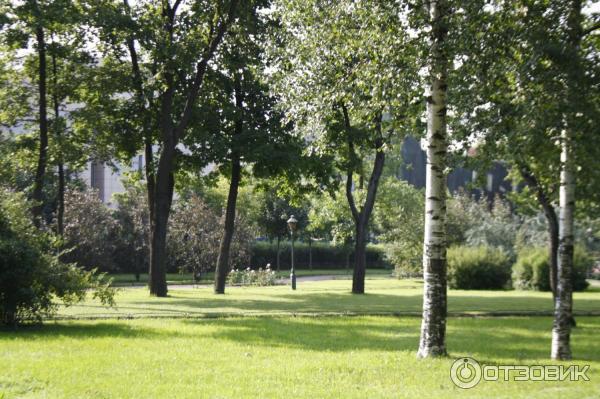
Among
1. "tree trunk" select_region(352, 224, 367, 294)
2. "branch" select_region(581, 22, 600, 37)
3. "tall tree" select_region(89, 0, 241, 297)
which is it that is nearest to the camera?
"branch" select_region(581, 22, 600, 37)

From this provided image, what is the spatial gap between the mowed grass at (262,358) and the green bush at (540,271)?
58.5 ft

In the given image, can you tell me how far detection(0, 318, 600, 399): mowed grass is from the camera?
806 cm

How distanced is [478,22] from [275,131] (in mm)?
16911

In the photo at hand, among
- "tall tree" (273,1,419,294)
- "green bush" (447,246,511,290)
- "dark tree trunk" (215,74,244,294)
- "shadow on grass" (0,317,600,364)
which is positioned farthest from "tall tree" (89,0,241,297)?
"green bush" (447,246,511,290)

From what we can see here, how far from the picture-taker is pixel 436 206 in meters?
10.5

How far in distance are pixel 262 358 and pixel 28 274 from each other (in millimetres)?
5496

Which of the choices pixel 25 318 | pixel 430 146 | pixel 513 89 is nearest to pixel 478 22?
pixel 513 89

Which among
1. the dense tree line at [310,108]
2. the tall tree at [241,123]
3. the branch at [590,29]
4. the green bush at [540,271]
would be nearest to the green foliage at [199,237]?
the dense tree line at [310,108]

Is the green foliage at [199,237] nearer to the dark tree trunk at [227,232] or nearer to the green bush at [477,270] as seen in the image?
the dark tree trunk at [227,232]

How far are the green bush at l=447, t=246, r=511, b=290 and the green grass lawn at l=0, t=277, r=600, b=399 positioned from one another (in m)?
15.8

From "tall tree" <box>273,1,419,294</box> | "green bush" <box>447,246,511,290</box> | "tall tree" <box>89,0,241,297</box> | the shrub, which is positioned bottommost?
the shrub

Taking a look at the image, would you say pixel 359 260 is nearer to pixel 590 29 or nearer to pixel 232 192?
pixel 232 192

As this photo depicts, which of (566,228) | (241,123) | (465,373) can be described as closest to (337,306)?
(241,123)

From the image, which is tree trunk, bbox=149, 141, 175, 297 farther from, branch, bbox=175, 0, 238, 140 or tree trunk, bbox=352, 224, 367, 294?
tree trunk, bbox=352, 224, 367, 294
